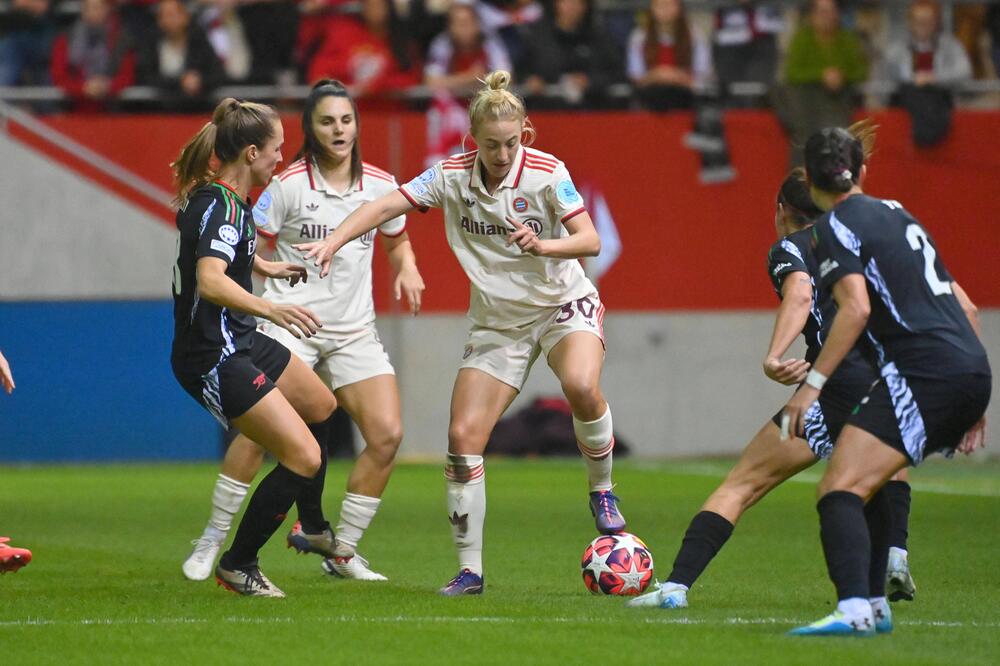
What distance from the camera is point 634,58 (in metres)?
18.0

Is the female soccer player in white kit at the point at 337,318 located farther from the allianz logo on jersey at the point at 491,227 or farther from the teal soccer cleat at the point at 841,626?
the teal soccer cleat at the point at 841,626

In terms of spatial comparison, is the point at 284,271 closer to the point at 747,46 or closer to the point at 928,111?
the point at 747,46

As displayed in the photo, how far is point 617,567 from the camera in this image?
726cm

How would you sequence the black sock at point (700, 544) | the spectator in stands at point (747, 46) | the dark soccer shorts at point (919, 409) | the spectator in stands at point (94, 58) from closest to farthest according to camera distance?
the dark soccer shorts at point (919, 409), the black sock at point (700, 544), the spectator in stands at point (94, 58), the spectator in stands at point (747, 46)

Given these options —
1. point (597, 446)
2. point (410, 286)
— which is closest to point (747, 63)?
point (410, 286)

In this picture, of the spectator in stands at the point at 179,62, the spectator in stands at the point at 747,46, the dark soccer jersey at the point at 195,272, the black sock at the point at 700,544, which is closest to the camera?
the black sock at the point at 700,544

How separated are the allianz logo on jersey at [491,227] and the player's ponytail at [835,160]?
192cm

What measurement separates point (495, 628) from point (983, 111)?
1366cm

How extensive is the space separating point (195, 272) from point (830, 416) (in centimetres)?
274

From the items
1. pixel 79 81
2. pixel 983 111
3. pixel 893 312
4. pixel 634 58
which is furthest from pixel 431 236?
pixel 893 312

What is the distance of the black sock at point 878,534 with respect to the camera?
612cm

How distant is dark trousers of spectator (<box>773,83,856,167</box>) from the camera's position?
17.5 m

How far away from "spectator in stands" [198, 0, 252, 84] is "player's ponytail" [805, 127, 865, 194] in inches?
485

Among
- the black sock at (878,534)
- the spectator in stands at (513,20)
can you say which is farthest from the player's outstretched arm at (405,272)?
the spectator in stands at (513,20)
